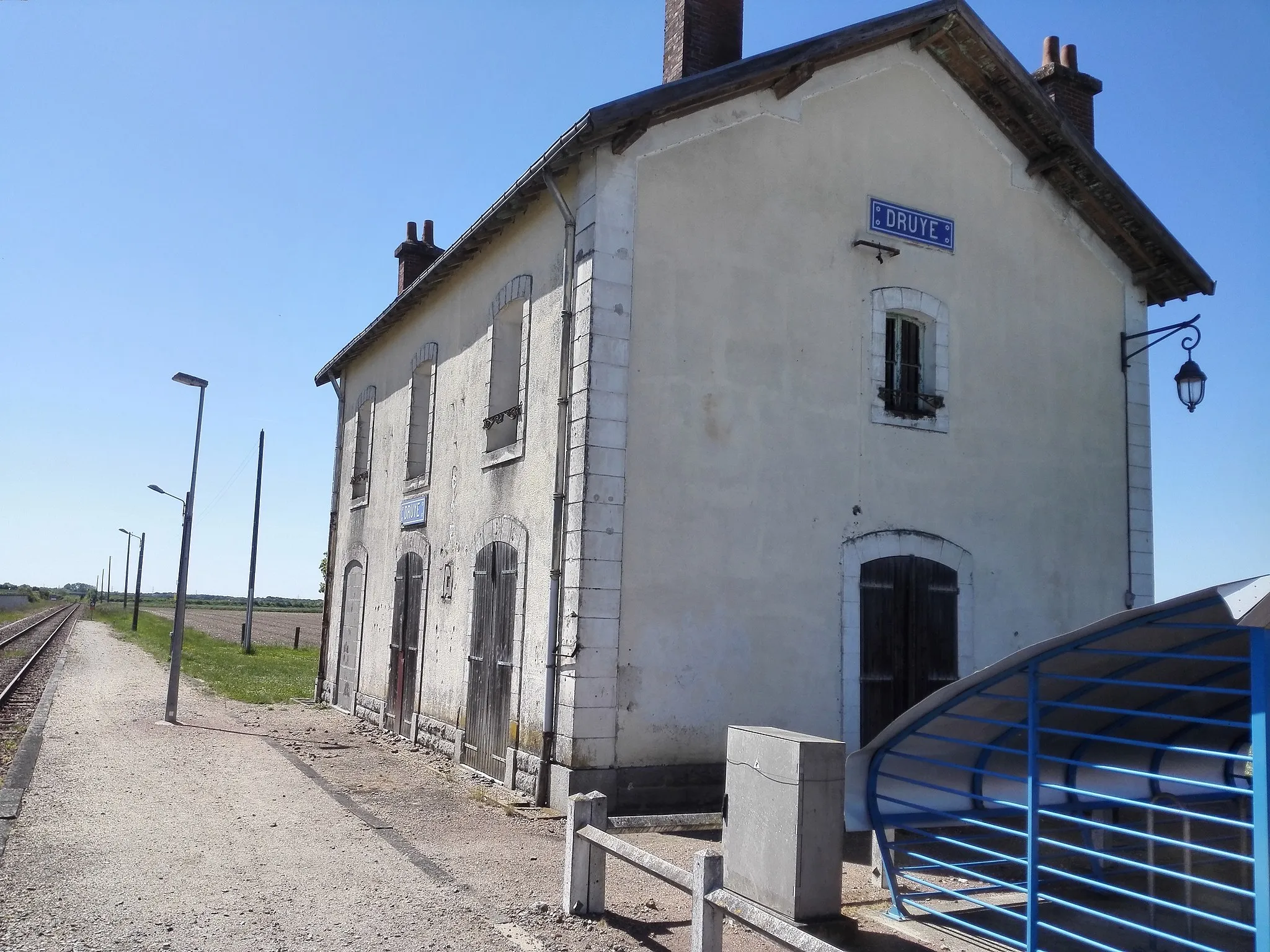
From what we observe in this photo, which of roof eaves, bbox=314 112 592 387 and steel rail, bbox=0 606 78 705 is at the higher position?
roof eaves, bbox=314 112 592 387

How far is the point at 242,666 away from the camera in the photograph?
81.0 ft

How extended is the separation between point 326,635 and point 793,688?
9.94 m

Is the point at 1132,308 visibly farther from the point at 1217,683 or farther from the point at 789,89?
the point at 1217,683

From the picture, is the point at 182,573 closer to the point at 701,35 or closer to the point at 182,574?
the point at 182,574

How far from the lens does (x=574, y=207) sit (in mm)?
9391

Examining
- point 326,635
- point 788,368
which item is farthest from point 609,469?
point 326,635

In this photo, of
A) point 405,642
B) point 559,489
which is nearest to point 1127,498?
point 559,489

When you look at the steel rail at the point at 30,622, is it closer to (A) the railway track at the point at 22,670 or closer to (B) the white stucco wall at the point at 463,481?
(A) the railway track at the point at 22,670

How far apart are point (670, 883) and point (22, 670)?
22.3m

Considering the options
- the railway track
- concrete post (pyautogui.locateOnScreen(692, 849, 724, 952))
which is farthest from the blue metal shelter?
the railway track

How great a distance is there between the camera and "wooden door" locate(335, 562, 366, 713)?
15.2 m

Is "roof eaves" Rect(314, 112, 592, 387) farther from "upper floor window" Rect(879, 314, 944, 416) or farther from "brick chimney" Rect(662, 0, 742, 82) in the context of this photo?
"upper floor window" Rect(879, 314, 944, 416)

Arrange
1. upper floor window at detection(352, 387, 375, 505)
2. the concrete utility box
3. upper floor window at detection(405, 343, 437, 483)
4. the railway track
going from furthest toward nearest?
upper floor window at detection(352, 387, 375, 505) → upper floor window at detection(405, 343, 437, 483) → the railway track → the concrete utility box

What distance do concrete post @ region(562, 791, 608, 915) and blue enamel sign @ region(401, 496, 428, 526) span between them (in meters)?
7.61
